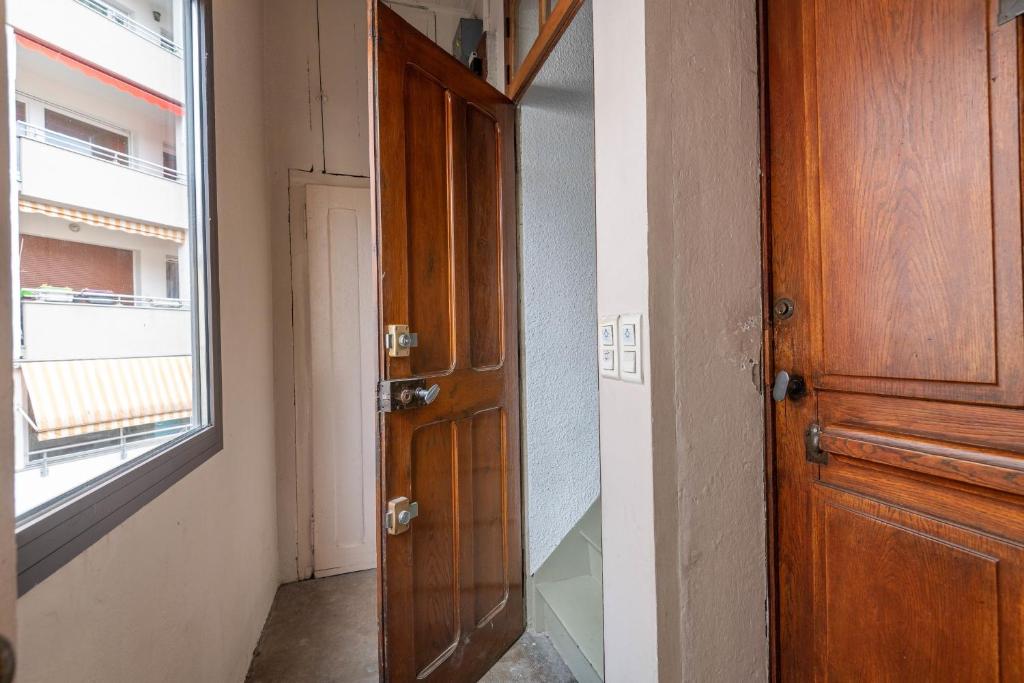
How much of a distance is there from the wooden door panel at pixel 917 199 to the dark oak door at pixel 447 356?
967 millimetres

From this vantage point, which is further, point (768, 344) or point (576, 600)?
point (576, 600)

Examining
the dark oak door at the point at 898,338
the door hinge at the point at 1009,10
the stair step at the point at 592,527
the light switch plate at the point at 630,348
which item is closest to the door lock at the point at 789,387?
the dark oak door at the point at 898,338

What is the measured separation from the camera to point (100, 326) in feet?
3.39

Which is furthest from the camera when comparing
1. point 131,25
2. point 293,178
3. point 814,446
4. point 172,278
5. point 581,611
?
point 293,178

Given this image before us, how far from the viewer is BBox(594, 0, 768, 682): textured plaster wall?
887mm

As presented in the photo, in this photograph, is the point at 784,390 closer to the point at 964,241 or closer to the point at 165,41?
the point at 964,241

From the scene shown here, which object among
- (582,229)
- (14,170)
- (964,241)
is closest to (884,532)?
(964,241)

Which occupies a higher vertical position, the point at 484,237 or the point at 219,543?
the point at 484,237

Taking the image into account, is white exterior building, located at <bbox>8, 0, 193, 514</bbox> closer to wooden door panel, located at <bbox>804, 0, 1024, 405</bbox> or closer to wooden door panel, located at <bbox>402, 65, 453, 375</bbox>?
wooden door panel, located at <bbox>402, 65, 453, 375</bbox>

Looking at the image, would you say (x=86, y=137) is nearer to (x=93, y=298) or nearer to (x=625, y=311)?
(x=93, y=298)

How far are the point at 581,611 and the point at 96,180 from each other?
1948 millimetres

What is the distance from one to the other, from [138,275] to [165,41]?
72cm

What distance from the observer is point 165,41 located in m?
1.35

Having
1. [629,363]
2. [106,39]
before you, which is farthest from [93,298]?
[629,363]
